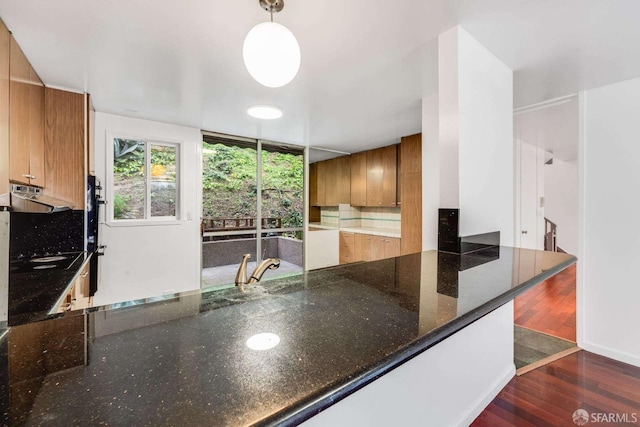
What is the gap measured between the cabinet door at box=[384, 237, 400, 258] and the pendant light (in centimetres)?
320

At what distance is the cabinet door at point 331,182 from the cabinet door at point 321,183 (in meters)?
0.06

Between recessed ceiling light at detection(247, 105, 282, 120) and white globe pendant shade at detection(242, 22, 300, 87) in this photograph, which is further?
recessed ceiling light at detection(247, 105, 282, 120)

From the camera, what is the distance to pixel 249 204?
13.6 feet

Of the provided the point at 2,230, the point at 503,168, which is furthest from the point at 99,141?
the point at 503,168

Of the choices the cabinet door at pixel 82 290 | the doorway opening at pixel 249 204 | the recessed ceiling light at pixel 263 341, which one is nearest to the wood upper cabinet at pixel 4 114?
the cabinet door at pixel 82 290

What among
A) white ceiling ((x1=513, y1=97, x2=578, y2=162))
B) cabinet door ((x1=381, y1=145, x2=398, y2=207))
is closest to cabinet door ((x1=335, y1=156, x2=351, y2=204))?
cabinet door ((x1=381, y1=145, x2=398, y2=207))

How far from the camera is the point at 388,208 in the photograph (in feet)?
16.6

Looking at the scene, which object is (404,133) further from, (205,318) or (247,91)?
(205,318)

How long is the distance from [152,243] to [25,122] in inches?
70.6

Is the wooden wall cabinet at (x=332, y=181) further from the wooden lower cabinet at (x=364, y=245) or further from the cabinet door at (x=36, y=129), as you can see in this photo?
the cabinet door at (x=36, y=129)

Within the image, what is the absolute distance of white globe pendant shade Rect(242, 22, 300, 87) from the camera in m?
1.18

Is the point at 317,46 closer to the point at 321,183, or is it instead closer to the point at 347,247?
the point at 347,247

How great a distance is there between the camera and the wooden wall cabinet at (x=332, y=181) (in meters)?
5.26

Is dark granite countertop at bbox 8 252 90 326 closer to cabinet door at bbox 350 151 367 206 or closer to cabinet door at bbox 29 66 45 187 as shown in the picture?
cabinet door at bbox 29 66 45 187
